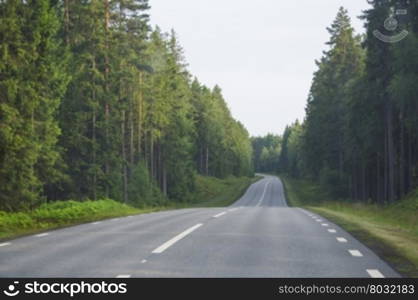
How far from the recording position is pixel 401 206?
102 feet

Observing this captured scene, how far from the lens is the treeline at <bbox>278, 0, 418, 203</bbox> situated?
34.8m

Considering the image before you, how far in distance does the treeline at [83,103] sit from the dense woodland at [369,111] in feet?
61.4

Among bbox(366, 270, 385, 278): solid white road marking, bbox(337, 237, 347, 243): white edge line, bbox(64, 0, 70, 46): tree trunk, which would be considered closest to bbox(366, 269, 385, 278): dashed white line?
bbox(366, 270, 385, 278): solid white road marking

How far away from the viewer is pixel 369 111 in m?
47.8

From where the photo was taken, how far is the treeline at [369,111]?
34.8 metres

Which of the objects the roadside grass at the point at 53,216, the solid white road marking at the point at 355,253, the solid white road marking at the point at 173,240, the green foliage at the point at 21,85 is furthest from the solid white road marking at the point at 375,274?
the green foliage at the point at 21,85

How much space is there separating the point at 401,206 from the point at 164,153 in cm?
4753

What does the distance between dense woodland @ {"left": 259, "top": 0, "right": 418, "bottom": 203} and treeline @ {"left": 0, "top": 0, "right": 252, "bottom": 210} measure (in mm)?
18709

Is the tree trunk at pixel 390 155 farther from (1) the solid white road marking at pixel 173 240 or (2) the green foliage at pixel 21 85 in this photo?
(1) the solid white road marking at pixel 173 240

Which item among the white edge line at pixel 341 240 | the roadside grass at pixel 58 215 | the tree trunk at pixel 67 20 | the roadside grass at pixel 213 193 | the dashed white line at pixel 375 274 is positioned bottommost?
the roadside grass at pixel 213 193

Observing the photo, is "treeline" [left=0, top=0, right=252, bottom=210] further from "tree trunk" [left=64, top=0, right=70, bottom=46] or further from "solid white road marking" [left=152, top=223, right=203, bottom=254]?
"solid white road marking" [left=152, top=223, right=203, bottom=254]

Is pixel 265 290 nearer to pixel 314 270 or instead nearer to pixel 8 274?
pixel 314 270

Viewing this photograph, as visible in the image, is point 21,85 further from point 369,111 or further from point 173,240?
point 369,111

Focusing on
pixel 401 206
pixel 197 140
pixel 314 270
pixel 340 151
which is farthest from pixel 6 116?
pixel 197 140
